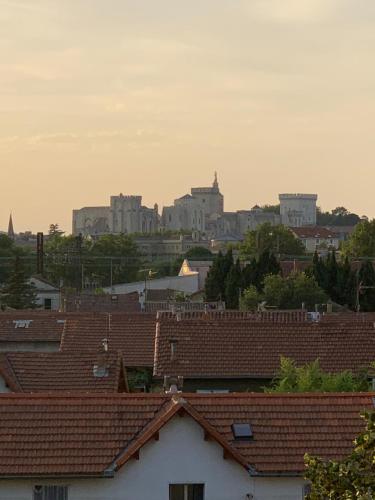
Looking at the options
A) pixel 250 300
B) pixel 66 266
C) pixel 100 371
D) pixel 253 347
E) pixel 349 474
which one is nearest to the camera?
pixel 349 474

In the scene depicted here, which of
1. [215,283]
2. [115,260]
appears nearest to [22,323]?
[215,283]

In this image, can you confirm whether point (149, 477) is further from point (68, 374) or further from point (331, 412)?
point (68, 374)

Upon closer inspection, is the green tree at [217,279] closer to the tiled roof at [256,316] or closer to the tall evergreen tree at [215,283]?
the tall evergreen tree at [215,283]

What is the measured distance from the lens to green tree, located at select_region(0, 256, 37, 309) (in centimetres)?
8456

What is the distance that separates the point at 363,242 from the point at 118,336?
7665 centimetres

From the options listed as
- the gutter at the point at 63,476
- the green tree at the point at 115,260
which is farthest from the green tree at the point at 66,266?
the gutter at the point at 63,476

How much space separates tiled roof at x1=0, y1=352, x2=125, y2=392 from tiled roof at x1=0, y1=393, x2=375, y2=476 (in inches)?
232

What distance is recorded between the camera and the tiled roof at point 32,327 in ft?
140

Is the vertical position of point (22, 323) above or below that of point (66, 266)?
below

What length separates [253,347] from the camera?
30109 millimetres

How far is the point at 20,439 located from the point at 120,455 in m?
1.43

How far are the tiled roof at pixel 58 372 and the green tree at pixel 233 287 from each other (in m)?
42.2

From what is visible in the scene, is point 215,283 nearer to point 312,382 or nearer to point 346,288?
point 346,288

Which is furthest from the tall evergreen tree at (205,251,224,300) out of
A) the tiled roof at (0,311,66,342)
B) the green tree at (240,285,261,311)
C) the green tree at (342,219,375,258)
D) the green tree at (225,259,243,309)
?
the green tree at (342,219,375,258)
